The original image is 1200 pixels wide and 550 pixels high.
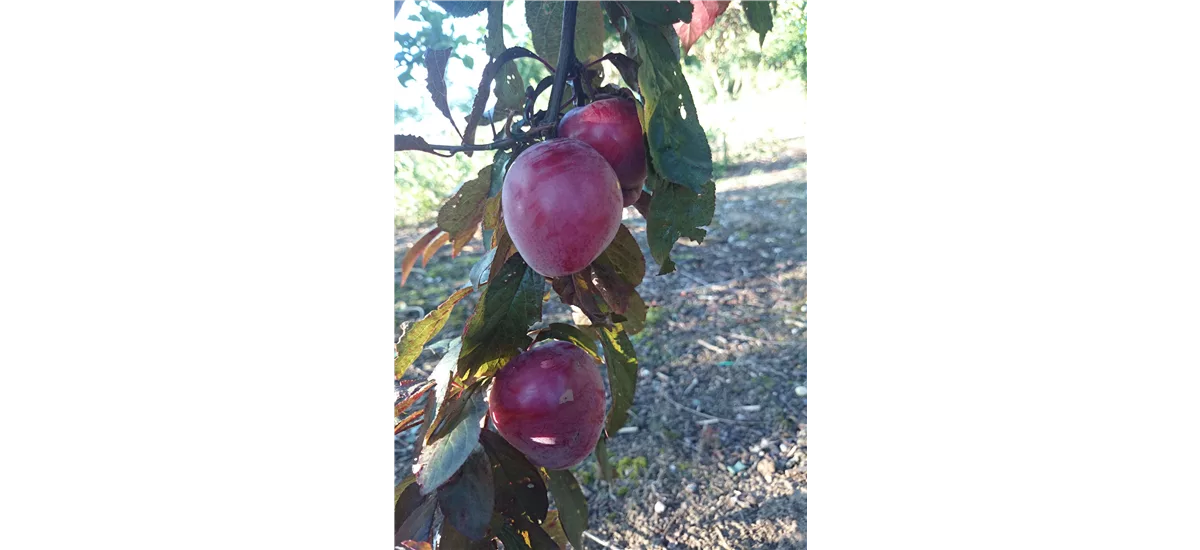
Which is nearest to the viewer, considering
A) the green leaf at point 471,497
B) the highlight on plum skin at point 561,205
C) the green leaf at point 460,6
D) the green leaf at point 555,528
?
the highlight on plum skin at point 561,205

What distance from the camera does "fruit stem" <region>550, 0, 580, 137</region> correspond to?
1.83 ft

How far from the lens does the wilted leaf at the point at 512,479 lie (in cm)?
63

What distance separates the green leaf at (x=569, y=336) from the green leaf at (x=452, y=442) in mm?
81

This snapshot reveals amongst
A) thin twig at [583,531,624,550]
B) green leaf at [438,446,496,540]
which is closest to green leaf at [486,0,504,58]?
green leaf at [438,446,496,540]

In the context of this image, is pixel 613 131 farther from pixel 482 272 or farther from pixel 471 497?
pixel 471 497

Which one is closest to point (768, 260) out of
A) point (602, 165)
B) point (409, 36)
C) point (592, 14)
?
point (409, 36)

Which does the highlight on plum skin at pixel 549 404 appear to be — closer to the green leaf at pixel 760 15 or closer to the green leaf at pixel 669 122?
the green leaf at pixel 669 122

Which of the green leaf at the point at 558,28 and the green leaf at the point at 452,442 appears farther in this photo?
the green leaf at the point at 558,28

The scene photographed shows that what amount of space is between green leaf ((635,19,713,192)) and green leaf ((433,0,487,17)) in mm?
199

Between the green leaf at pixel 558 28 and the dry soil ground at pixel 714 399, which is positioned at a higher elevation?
the green leaf at pixel 558 28

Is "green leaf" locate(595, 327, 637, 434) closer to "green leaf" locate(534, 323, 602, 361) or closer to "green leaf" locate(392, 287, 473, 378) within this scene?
"green leaf" locate(534, 323, 602, 361)

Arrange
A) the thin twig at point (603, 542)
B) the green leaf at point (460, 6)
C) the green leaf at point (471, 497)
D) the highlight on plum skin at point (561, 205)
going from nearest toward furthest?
the highlight on plum skin at point (561, 205) → the green leaf at point (471, 497) → the green leaf at point (460, 6) → the thin twig at point (603, 542)

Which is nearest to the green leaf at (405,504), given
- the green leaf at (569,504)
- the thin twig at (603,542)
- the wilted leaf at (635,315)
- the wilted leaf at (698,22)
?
the green leaf at (569,504)
